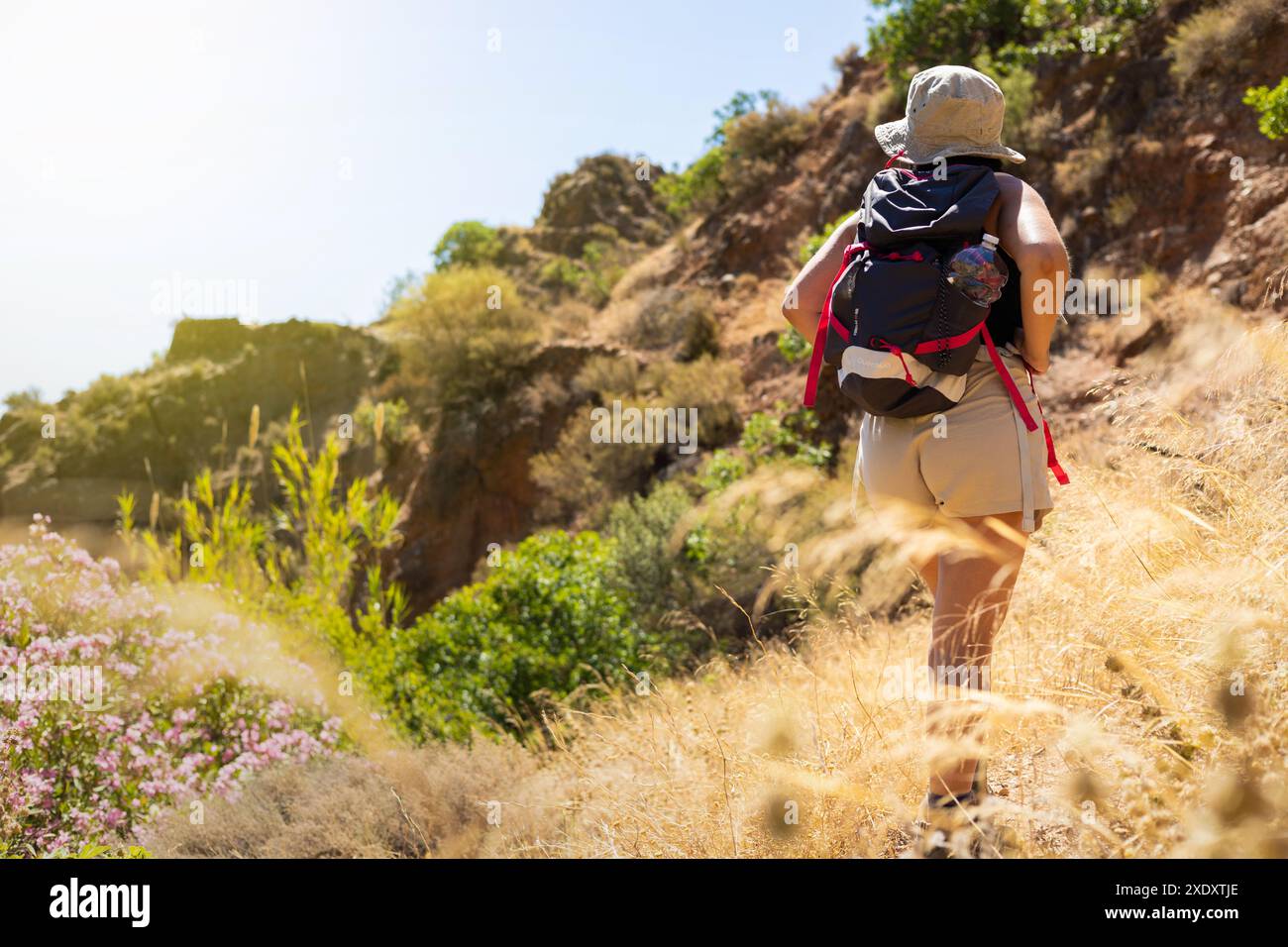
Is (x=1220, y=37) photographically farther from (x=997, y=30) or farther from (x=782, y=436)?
(x=782, y=436)

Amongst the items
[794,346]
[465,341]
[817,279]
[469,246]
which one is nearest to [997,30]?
[794,346]

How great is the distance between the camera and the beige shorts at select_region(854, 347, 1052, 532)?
7.76ft

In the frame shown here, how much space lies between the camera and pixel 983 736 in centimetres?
243

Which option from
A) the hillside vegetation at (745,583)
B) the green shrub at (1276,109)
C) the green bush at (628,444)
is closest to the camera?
the hillside vegetation at (745,583)

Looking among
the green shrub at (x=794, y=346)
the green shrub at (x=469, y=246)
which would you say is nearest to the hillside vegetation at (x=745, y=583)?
the green shrub at (x=794, y=346)

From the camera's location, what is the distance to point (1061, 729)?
2.81 meters

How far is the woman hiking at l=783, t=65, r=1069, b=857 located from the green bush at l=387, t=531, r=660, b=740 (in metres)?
3.24

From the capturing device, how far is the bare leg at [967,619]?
7.76ft

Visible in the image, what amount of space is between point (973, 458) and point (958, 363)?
0.77ft

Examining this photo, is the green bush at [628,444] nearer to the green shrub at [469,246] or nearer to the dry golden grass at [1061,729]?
the dry golden grass at [1061,729]

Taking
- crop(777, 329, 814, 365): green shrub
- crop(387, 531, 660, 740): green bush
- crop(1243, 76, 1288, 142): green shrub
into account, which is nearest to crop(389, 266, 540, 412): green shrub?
crop(777, 329, 814, 365): green shrub

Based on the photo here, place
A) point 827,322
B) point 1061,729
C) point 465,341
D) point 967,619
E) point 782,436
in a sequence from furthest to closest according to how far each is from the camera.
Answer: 1. point 465,341
2. point 782,436
3. point 1061,729
4. point 827,322
5. point 967,619

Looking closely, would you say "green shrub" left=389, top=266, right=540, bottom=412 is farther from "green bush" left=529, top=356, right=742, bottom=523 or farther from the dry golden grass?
the dry golden grass

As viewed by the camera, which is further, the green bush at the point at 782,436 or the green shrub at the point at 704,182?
the green shrub at the point at 704,182
